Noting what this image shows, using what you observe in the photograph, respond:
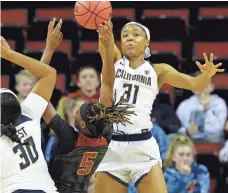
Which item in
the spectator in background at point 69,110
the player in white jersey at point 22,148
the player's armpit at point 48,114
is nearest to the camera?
the player in white jersey at point 22,148

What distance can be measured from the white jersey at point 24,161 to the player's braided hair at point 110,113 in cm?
41

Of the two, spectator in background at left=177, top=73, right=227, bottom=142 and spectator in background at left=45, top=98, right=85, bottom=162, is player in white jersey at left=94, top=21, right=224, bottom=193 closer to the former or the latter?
spectator in background at left=45, top=98, right=85, bottom=162

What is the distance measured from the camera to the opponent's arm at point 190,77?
5.62m

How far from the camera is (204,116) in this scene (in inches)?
327

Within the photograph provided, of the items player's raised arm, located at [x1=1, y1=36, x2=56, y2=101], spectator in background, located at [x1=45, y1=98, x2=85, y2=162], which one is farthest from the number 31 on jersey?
spectator in background, located at [x1=45, y1=98, x2=85, y2=162]

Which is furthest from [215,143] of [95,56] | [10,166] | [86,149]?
[10,166]

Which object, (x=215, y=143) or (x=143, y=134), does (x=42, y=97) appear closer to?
(x=143, y=134)

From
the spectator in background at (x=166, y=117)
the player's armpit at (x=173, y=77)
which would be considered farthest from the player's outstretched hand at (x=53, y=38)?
the spectator in background at (x=166, y=117)

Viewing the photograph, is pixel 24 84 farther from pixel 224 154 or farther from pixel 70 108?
pixel 224 154

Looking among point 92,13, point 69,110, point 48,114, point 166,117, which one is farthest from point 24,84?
point 48,114

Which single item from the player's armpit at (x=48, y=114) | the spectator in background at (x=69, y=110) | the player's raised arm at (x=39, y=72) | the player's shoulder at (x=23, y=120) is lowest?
the spectator in background at (x=69, y=110)

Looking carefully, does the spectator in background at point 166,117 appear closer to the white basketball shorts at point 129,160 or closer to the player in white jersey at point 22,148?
the white basketball shorts at point 129,160

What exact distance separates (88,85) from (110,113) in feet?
9.97

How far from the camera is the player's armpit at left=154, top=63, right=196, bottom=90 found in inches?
224
